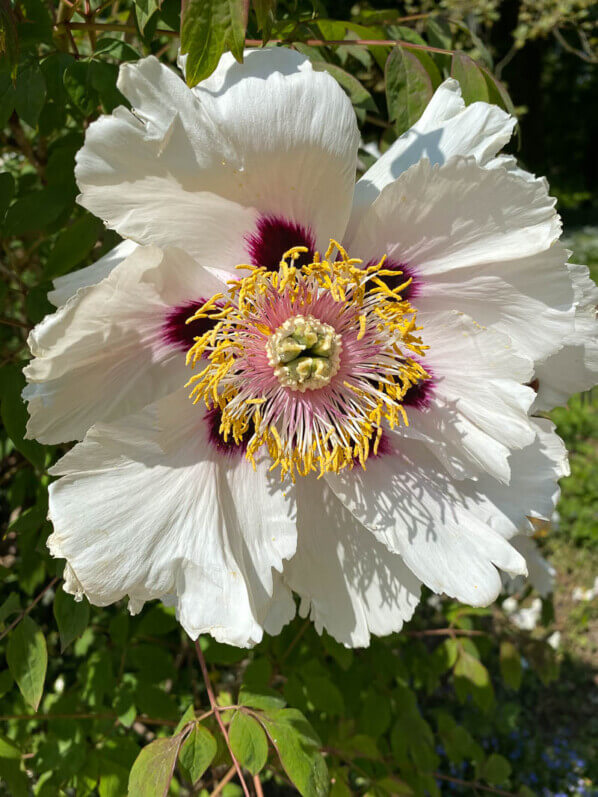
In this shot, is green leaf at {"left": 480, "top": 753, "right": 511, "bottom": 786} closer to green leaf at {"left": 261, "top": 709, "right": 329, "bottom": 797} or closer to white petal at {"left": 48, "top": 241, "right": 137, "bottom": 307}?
Answer: green leaf at {"left": 261, "top": 709, "right": 329, "bottom": 797}

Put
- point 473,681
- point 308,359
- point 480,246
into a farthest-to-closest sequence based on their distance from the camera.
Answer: point 473,681, point 308,359, point 480,246

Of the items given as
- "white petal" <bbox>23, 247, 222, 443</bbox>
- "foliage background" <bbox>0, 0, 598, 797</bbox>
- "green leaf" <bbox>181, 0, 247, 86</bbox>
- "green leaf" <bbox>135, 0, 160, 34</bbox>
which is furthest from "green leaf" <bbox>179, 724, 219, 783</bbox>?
"green leaf" <bbox>135, 0, 160, 34</bbox>

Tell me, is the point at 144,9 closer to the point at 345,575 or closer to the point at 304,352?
the point at 304,352

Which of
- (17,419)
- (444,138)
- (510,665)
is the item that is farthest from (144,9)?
(510,665)

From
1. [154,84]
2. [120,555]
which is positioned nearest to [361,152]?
[154,84]

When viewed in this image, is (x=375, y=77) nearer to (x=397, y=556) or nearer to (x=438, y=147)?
(x=438, y=147)

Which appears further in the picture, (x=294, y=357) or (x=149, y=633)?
(x=149, y=633)

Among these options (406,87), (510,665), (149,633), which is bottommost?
(510,665)
